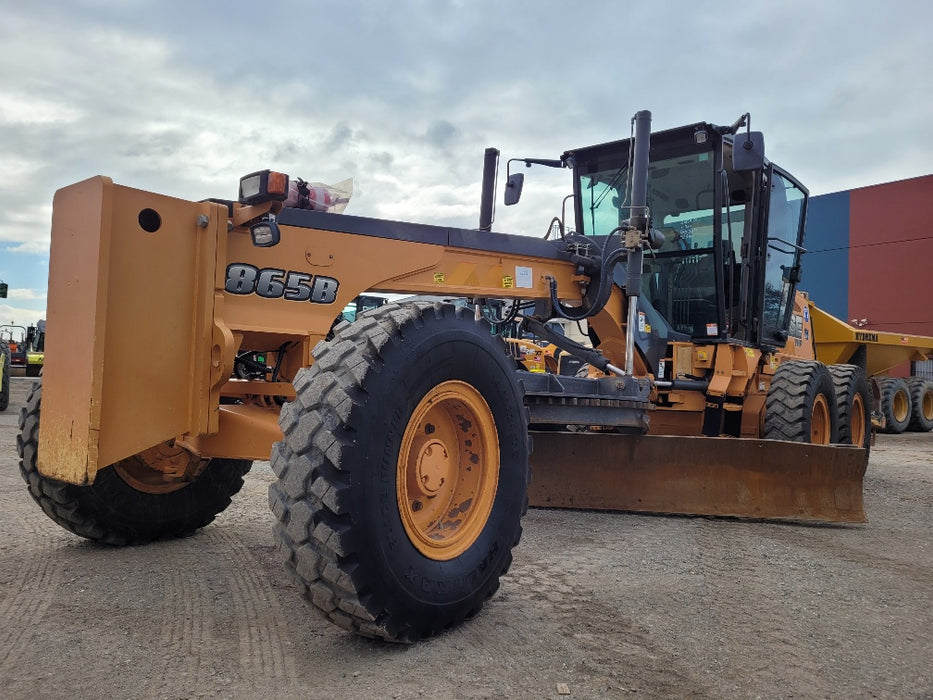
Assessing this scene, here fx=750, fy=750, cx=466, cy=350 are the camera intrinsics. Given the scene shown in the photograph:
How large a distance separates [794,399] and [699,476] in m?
1.52

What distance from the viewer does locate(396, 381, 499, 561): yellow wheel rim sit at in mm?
2939

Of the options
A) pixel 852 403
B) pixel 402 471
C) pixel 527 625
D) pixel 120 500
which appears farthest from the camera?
pixel 852 403

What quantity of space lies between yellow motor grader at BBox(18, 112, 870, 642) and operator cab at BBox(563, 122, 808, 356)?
1.06 metres

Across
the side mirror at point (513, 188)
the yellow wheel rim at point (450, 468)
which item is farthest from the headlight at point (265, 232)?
the side mirror at point (513, 188)

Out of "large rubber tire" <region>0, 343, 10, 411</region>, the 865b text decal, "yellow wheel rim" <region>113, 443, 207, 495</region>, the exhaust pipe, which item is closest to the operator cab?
the exhaust pipe

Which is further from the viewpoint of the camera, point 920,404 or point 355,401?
point 920,404

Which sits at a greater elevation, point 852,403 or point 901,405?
point 852,403

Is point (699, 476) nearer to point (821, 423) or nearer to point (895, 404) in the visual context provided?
point (821, 423)

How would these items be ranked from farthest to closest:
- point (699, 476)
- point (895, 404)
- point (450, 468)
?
point (895, 404) < point (699, 476) < point (450, 468)

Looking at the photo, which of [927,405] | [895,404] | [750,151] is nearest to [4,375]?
[750,151]

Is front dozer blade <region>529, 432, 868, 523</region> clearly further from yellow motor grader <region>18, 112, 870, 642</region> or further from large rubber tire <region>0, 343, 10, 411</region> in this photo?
large rubber tire <region>0, 343, 10, 411</region>

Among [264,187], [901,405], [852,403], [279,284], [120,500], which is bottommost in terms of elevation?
[120,500]

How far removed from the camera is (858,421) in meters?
8.27

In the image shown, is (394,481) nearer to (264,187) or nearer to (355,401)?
(355,401)
